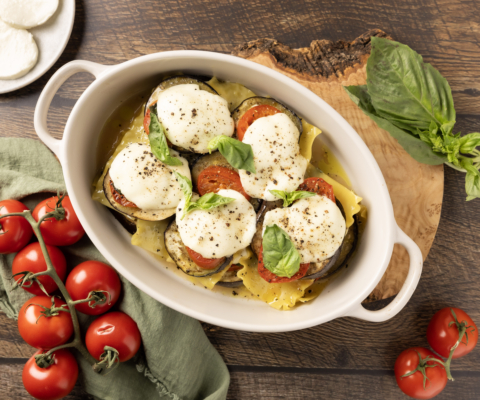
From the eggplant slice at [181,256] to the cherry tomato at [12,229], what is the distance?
979 millimetres

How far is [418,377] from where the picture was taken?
2619mm

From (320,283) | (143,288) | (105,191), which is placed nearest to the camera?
(143,288)

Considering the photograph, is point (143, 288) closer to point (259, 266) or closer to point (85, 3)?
point (259, 266)

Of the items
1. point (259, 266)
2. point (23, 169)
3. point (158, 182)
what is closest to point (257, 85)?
point (158, 182)

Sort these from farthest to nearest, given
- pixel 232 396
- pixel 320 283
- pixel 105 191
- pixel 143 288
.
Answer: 1. pixel 232 396
2. pixel 320 283
3. pixel 105 191
4. pixel 143 288

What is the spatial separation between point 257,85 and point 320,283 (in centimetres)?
141

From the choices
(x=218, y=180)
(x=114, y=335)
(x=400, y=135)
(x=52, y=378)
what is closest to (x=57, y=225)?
(x=114, y=335)

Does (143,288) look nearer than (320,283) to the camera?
Yes

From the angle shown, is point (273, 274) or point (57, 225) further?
point (57, 225)

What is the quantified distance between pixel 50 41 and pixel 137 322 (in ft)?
7.05

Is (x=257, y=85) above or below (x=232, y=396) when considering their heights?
above

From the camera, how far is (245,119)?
2.29 metres

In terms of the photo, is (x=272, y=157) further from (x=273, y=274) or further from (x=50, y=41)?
(x=50, y=41)

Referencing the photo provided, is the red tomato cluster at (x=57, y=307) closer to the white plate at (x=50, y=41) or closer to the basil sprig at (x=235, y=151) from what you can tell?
the white plate at (x=50, y=41)
